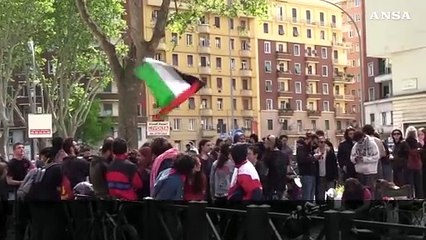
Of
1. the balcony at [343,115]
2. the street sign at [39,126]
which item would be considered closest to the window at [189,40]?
the balcony at [343,115]

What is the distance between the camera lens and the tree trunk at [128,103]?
62.1 ft

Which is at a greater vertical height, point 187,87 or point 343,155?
point 187,87

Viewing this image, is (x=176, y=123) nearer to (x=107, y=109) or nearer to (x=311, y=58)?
(x=107, y=109)

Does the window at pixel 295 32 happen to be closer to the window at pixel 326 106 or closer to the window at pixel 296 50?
the window at pixel 296 50

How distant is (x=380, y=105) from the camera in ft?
271

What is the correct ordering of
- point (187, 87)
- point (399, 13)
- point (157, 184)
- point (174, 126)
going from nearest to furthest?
1. point (157, 184)
2. point (187, 87)
3. point (399, 13)
4. point (174, 126)

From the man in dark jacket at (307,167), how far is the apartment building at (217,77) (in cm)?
6962

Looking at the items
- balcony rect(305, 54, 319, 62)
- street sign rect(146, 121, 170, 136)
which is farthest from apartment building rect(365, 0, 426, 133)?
balcony rect(305, 54, 319, 62)

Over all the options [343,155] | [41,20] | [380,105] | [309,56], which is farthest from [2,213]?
[309,56]

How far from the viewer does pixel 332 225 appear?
5.78 meters

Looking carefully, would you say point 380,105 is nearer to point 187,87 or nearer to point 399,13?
point 399,13

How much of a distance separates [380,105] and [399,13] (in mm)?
41094

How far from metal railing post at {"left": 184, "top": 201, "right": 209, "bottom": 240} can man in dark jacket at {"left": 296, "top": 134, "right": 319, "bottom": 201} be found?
807 centimetres

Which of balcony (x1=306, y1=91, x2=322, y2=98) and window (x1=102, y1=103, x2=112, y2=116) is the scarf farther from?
balcony (x1=306, y1=91, x2=322, y2=98)
